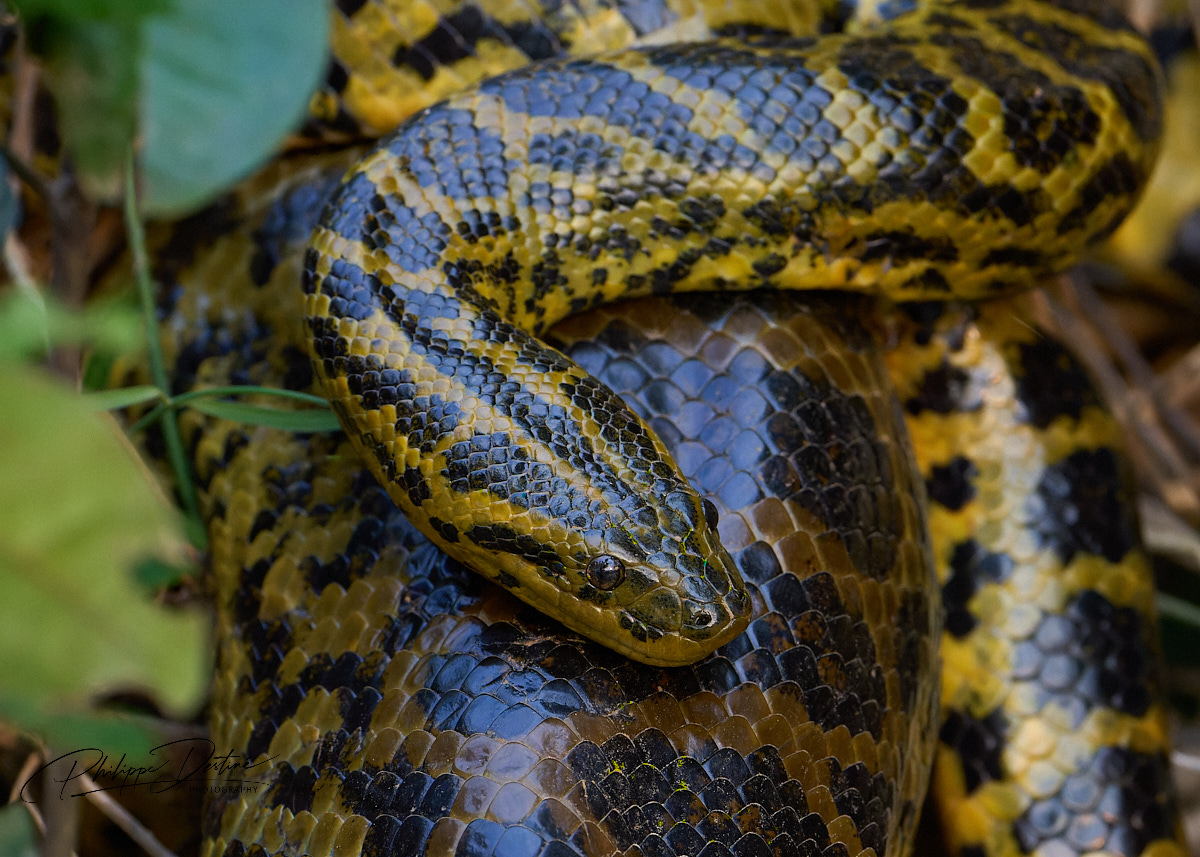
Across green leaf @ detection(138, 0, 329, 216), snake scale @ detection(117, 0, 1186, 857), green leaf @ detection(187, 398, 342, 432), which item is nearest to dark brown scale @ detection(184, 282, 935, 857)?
snake scale @ detection(117, 0, 1186, 857)

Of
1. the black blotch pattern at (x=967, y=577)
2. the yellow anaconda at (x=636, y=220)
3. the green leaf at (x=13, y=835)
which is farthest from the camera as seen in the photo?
the black blotch pattern at (x=967, y=577)

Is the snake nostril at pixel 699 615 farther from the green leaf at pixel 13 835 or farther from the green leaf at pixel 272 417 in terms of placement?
the green leaf at pixel 13 835

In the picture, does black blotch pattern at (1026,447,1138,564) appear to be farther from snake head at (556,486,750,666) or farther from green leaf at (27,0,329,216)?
green leaf at (27,0,329,216)

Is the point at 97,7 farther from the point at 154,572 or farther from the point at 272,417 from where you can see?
the point at 154,572

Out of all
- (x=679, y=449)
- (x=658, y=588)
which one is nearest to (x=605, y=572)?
(x=658, y=588)

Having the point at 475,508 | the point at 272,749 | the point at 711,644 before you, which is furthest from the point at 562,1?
the point at 272,749

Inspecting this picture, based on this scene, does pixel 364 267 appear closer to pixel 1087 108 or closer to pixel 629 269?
pixel 629 269

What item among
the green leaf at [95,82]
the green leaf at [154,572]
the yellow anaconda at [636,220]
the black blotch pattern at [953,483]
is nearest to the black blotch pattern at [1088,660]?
the black blotch pattern at [953,483]
